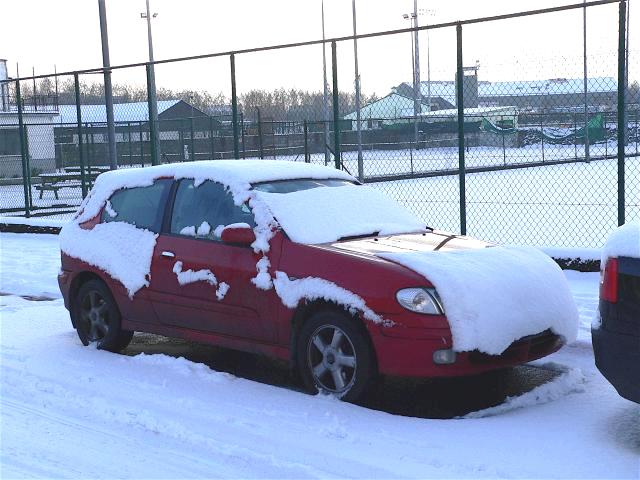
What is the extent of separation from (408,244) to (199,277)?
1.59 metres

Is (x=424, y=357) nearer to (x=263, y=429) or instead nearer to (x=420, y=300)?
(x=420, y=300)

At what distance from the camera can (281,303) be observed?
638 centimetres

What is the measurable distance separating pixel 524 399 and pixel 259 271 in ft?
6.64

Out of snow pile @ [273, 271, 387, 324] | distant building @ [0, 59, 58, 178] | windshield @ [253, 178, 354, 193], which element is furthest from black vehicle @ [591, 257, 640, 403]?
distant building @ [0, 59, 58, 178]

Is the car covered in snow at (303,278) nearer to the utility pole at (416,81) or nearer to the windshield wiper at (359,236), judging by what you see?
the windshield wiper at (359,236)

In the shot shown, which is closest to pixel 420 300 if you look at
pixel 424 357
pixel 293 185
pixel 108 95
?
pixel 424 357

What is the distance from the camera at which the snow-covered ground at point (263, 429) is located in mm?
4820

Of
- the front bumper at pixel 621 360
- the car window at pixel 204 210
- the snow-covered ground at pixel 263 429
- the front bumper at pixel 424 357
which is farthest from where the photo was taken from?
the car window at pixel 204 210

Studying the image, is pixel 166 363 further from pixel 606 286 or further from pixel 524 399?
pixel 606 286

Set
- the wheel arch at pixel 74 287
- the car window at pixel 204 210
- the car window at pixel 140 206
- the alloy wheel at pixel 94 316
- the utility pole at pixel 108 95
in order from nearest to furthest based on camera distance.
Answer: the car window at pixel 204 210 < the car window at pixel 140 206 < the alloy wheel at pixel 94 316 < the wheel arch at pixel 74 287 < the utility pole at pixel 108 95

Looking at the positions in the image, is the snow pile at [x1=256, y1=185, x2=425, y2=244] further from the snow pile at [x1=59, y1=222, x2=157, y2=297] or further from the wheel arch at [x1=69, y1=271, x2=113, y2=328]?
the wheel arch at [x1=69, y1=271, x2=113, y2=328]

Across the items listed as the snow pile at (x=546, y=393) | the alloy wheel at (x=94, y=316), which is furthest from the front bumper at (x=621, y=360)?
the alloy wheel at (x=94, y=316)

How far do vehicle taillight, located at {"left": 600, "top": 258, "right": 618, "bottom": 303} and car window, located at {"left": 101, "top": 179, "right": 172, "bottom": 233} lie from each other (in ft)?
12.6

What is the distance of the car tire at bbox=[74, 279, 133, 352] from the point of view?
7.73 m
